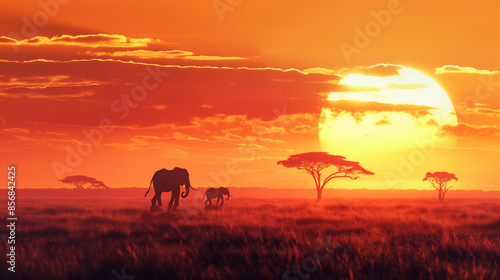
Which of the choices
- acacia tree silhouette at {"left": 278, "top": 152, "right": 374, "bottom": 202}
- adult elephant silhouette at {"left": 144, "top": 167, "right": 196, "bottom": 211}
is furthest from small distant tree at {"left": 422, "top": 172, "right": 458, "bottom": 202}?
adult elephant silhouette at {"left": 144, "top": 167, "right": 196, "bottom": 211}

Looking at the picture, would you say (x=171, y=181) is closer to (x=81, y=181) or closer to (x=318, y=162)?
(x=318, y=162)

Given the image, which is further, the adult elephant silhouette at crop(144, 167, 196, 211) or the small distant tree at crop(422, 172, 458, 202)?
the small distant tree at crop(422, 172, 458, 202)

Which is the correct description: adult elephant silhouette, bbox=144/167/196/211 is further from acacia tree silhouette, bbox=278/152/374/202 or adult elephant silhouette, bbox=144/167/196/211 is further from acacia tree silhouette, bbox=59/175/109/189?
acacia tree silhouette, bbox=59/175/109/189

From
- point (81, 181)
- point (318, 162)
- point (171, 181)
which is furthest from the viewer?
point (81, 181)

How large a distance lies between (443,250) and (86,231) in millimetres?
10074

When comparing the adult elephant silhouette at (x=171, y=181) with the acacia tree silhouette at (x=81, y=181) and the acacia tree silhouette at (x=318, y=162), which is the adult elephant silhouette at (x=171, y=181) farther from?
the acacia tree silhouette at (x=81, y=181)

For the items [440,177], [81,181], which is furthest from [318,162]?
[81,181]

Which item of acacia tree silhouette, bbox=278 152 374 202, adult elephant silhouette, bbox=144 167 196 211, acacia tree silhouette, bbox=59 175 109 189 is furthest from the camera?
acacia tree silhouette, bbox=59 175 109 189

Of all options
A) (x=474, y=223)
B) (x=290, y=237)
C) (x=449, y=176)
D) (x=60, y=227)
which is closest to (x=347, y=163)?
(x=449, y=176)

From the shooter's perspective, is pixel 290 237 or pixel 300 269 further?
pixel 290 237

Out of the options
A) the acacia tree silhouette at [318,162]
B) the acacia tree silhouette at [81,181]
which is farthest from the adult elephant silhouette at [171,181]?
the acacia tree silhouette at [81,181]

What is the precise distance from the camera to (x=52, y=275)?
8.17m

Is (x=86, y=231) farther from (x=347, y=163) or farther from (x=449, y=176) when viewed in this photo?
(x=449, y=176)

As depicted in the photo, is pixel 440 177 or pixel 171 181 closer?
pixel 171 181
